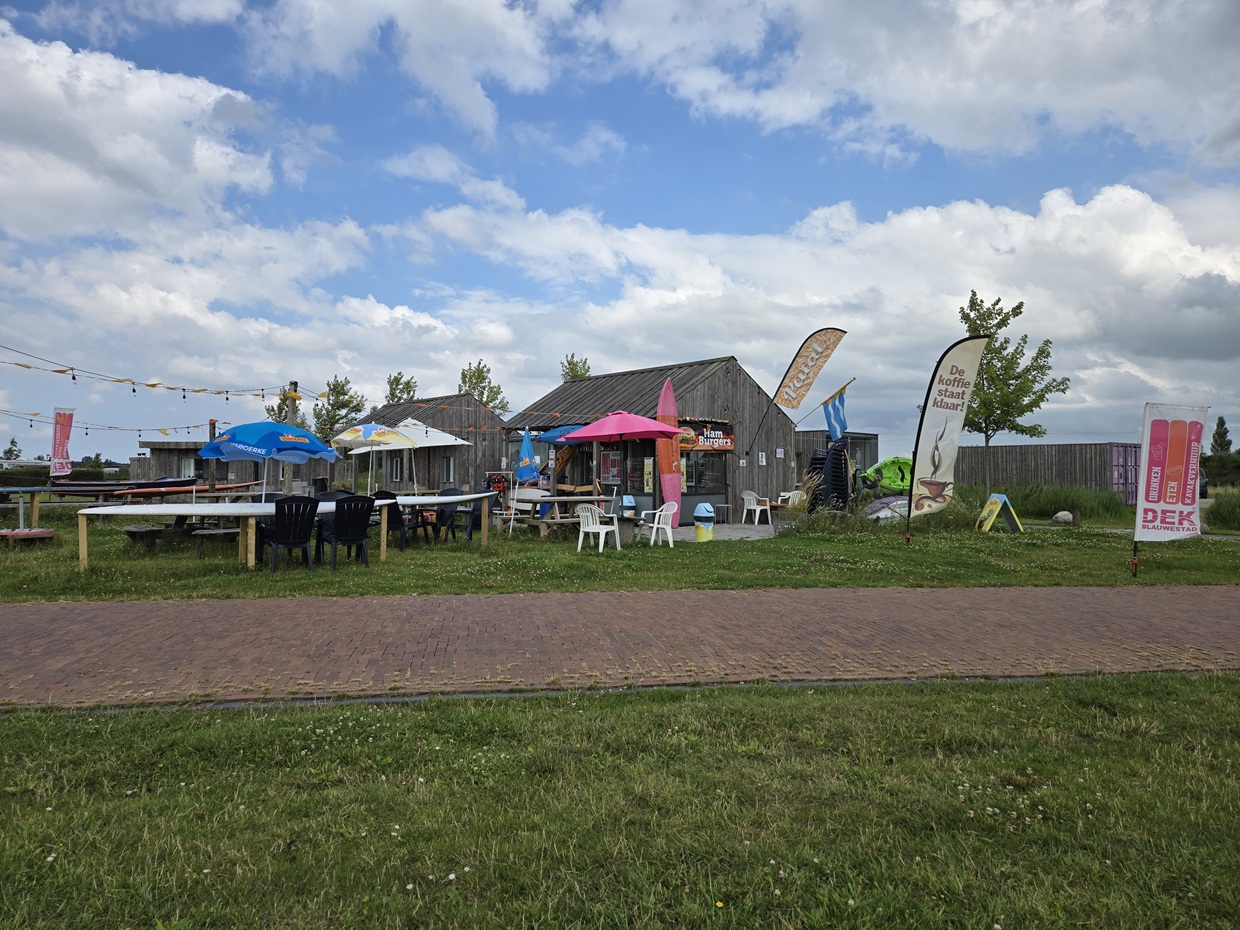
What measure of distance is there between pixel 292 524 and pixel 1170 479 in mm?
11736

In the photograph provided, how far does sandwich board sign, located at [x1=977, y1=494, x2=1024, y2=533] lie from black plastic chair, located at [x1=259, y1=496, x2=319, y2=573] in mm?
12569

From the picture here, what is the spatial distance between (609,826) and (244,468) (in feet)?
108

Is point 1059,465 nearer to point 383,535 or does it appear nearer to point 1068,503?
point 1068,503

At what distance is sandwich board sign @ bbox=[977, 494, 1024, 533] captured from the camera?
16.7 metres

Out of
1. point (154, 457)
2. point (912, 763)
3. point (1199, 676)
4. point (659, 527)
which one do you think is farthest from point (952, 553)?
point (154, 457)

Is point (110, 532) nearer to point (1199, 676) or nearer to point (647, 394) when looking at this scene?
point (647, 394)

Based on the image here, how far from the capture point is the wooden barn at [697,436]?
20.5m

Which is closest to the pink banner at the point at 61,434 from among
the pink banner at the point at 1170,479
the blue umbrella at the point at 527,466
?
the blue umbrella at the point at 527,466

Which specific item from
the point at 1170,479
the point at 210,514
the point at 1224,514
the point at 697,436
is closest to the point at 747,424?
the point at 697,436

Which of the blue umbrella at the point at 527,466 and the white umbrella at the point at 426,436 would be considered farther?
the blue umbrella at the point at 527,466

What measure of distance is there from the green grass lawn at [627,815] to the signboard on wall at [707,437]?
15997mm

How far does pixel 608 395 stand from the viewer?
23.6m

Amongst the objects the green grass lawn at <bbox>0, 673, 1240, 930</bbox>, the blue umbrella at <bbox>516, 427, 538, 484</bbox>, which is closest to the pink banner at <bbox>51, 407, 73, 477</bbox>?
the blue umbrella at <bbox>516, 427, 538, 484</bbox>

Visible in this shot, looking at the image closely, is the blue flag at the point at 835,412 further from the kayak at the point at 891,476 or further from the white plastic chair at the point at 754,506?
the kayak at the point at 891,476
